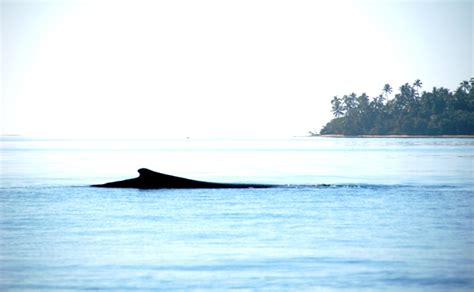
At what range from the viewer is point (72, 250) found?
29.2 meters

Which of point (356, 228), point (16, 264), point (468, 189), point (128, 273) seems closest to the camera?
point (128, 273)

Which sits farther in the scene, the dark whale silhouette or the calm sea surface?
the dark whale silhouette

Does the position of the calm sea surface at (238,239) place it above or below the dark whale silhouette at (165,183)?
below

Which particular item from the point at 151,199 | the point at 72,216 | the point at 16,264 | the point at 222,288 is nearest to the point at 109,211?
the point at 72,216

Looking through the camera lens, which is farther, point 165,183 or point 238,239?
point 165,183

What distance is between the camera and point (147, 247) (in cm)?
2977

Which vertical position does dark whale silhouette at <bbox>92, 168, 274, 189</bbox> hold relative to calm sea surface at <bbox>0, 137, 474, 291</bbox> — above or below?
above

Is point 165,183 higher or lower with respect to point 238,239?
higher

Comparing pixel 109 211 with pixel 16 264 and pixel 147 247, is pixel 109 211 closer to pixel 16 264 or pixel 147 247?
pixel 147 247

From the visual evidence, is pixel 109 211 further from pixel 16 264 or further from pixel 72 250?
pixel 16 264

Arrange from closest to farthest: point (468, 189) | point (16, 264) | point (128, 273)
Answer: point (128, 273) → point (16, 264) → point (468, 189)

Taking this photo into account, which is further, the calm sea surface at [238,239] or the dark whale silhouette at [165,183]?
the dark whale silhouette at [165,183]

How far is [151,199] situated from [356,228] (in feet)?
52.8

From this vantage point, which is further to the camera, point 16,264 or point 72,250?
point 72,250
